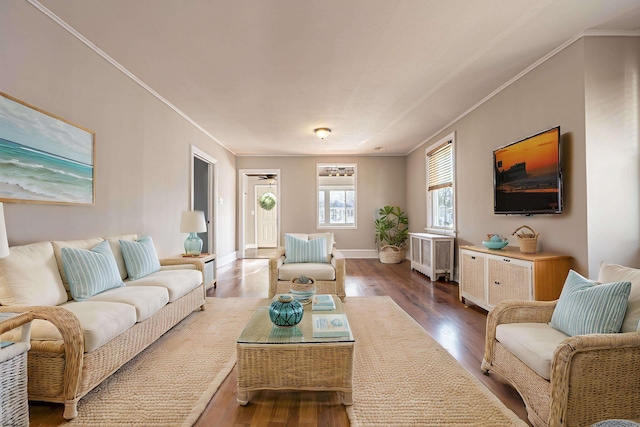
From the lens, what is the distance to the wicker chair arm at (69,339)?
1605 mm

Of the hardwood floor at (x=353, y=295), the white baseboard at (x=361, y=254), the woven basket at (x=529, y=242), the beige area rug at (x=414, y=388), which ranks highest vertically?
the woven basket at (x=529, y=242)

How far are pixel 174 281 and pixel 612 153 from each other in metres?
4.02

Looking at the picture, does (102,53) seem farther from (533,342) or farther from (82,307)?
(533,342)

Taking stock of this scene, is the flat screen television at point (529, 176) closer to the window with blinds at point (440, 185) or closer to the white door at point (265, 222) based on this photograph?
the window with blinds at point (440, 185)

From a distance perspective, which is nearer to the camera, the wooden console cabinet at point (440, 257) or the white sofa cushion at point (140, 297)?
the white sofa cushion at point (140, 297)

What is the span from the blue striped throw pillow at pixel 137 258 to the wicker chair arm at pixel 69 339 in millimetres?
1213

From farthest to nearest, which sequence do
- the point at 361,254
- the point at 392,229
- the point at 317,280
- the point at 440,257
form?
the point at 361,254, the point at 392,229, the point at 440,257, the point at 317,280

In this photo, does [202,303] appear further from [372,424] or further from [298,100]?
[298,100]

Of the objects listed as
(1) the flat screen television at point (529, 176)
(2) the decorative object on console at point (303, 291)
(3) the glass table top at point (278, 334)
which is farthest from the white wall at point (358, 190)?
(3) the glass table top at point (278, 334)

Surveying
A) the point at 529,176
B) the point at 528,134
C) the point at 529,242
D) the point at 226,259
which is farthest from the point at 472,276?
the point at 226,259

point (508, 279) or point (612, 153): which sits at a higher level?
point (612, 153)

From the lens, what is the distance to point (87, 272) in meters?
2.24

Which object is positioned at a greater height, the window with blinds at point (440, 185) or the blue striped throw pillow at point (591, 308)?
the window with blinds at point (440, 185)

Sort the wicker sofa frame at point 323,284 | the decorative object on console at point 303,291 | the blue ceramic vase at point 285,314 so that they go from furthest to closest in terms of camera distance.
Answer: the wicker sofa frame at point 323,284 → the decorative object on console at point 303,291 → the blue ceramic vase at point 285,314
